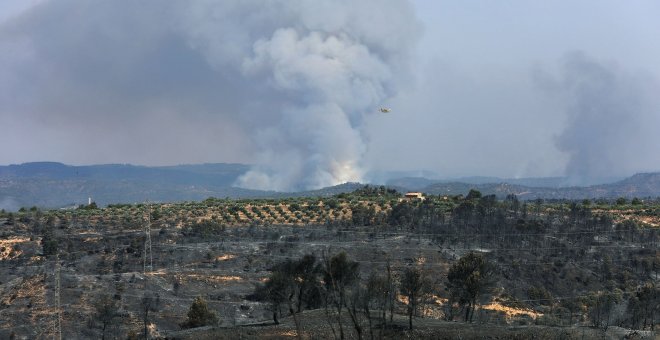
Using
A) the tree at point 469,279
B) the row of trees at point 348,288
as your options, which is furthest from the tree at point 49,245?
the tree at point 469,279

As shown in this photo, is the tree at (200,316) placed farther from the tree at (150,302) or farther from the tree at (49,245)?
the tree at (49,245)

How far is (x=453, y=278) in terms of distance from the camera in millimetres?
72688

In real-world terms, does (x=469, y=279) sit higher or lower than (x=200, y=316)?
higher

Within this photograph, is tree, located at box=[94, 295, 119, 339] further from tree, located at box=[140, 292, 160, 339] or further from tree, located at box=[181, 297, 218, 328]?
tree, located at box=[181, 297, 218, 328]

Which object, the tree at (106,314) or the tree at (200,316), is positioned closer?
the tree at (200,316)

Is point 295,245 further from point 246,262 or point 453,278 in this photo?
point 453,278

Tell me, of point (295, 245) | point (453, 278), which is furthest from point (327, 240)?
point (453, 278)

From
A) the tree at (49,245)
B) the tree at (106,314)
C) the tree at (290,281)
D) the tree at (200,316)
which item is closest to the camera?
the tree at (290,281)

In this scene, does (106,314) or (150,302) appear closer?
(106,314)

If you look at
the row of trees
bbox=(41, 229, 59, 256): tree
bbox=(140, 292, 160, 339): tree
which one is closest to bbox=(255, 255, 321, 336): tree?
the row of trees

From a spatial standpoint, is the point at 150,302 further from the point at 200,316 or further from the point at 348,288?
the point at 348,288

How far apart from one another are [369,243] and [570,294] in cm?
3039

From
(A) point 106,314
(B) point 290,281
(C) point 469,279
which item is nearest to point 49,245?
(A) point 106,314

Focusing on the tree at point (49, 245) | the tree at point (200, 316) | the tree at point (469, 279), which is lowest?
the tree at point (200, 316)
